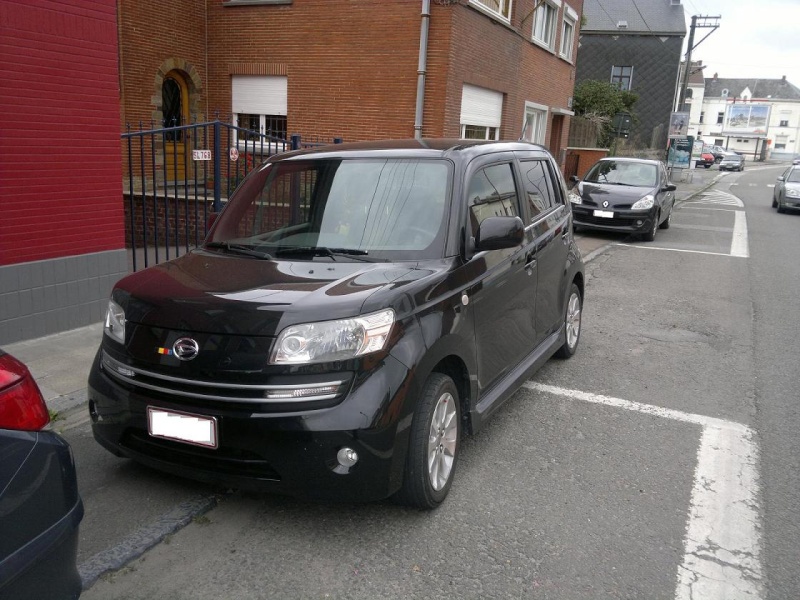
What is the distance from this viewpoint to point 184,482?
3816mm

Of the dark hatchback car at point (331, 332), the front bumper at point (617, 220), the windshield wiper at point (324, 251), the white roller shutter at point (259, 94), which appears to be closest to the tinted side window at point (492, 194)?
the dark hatchback car at point (331, 332)

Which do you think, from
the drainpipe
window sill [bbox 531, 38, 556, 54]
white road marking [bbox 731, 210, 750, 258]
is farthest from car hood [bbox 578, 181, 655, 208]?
window sill [bbox 531, 38, 556, 54]

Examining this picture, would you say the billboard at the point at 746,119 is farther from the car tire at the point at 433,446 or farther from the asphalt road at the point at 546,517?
the car tire at the point at 433,446

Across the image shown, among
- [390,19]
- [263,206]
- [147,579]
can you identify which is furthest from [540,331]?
[390,19]

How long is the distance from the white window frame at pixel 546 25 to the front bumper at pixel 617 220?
636 cm

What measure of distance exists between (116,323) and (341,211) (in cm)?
139

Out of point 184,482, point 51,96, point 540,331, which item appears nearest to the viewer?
point 184,482

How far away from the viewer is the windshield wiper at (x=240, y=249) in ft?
12.9

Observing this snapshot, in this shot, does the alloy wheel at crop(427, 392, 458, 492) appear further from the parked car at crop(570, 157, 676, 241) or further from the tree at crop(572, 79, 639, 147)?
the tree at crop(572, 79, 639, 147)

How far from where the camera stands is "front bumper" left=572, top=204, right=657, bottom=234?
13844mm

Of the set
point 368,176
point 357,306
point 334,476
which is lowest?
point 334,476

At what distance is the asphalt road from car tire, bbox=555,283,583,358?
0.22m

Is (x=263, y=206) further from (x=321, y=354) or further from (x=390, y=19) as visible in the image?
(x=390, y=19)

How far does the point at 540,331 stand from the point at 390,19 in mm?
9960
